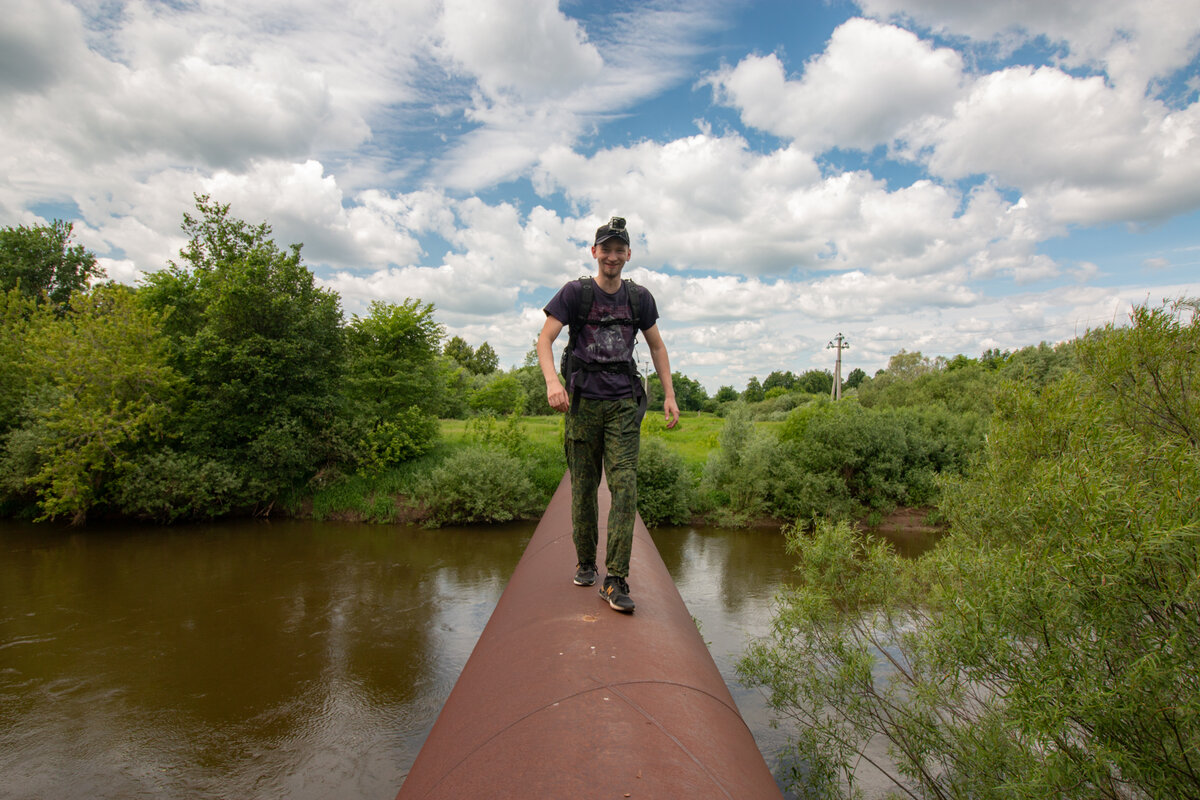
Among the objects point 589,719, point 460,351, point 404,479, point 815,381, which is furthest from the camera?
point 815,381

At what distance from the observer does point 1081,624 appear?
A: 3.28 m

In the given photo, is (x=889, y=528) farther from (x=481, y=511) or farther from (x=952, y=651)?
(x=952, y=651)

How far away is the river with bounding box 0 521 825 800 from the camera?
589 centimetres

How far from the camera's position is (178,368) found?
1880cm

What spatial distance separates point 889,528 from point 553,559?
17761mm

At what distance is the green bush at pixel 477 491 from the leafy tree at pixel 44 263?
2613 centimetres

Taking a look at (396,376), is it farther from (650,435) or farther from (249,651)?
(249,651)

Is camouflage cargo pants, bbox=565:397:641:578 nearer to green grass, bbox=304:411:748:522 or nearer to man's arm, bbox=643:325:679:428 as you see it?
man's arm, bbox=643:325:679:428

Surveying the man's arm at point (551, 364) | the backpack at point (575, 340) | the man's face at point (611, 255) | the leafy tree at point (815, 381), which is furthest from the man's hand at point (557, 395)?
the leafy tree at point (815, 381)

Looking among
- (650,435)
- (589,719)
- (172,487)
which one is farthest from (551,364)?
(172,487)

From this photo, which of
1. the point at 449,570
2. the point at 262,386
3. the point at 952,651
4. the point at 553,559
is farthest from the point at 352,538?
the point at 952,651

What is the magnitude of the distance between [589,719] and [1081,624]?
9.80 feet

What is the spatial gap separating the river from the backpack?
4674 mm

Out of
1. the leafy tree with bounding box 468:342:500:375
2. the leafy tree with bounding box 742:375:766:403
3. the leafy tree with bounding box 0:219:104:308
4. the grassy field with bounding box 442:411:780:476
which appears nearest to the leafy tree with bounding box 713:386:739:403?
the leafy tree with bounding box 742:375:766:403
